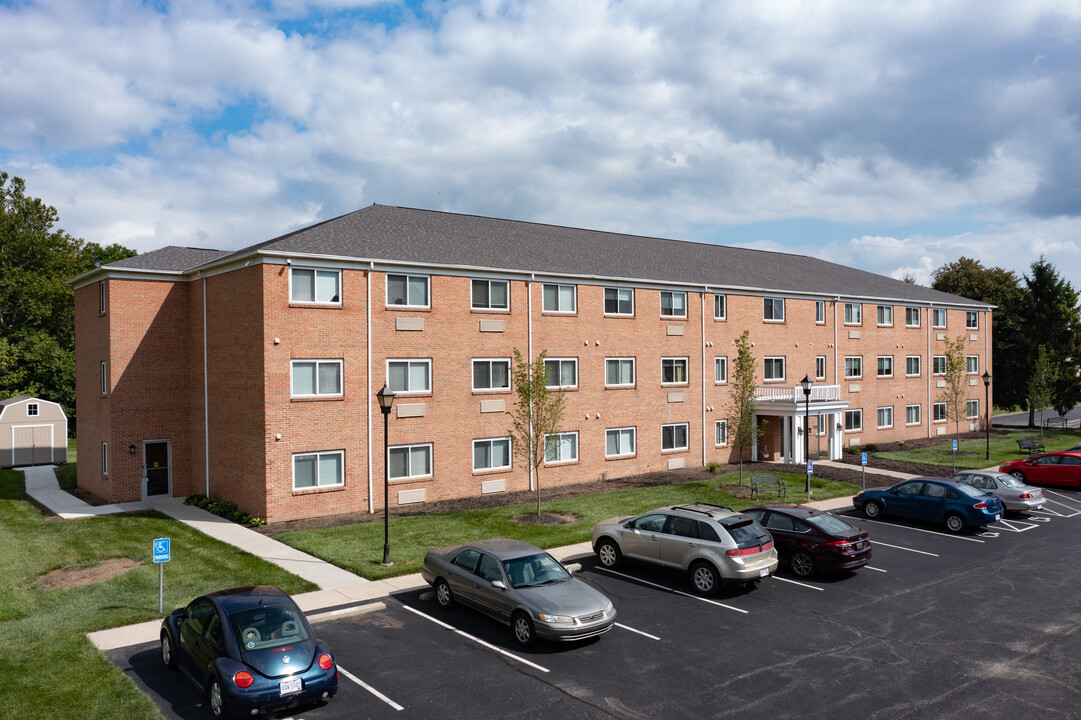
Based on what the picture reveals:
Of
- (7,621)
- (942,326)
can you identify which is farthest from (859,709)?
(942,326)

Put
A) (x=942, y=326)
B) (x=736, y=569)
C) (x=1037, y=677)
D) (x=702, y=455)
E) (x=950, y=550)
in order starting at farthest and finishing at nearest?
1. (x=942, y=326)
2. (x=702, y=455)
3. (x=950, y=550)
4. (x=736, y=569)
5. (x=1037, y=677)

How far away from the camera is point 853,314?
42.2 meters

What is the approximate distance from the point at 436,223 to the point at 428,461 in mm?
11503

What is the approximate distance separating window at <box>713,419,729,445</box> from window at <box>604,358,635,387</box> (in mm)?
6181

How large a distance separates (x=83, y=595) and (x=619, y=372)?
2179cm

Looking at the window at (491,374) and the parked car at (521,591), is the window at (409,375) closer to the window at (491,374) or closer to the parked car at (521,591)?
the window at (491,374)

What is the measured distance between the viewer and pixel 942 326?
4856 centimetres

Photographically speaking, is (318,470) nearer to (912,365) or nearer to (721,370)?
(721,370)

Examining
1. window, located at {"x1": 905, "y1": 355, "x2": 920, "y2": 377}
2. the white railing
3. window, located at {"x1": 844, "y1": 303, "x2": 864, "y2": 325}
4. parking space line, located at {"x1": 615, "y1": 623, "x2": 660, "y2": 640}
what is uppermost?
window, located at {"x1": 844, "y1": 303, "x2": 864, "y2": 325}

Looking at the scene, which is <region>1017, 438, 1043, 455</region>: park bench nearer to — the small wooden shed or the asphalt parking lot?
the asphalt parking lot

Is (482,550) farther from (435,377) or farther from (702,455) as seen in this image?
(702,455)

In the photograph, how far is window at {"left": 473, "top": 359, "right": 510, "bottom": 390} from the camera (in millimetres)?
27734

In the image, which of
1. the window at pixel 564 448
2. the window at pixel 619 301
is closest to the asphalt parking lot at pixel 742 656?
the window at pixel 564 448

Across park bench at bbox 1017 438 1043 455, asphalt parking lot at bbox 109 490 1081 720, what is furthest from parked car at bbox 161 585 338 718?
park bench at bbox 1017 438 1043 455
